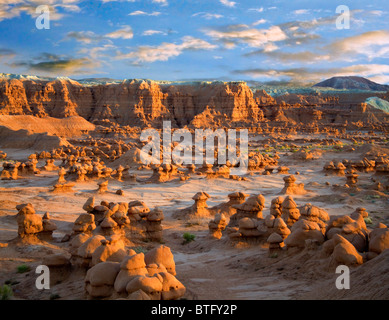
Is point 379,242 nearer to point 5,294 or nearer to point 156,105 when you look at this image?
point 5,294

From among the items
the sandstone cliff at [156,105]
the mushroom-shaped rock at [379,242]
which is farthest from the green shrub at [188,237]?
the sandstone cliff at [156,105]

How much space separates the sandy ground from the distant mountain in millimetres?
171032

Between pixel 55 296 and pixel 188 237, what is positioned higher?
pixel 55 296

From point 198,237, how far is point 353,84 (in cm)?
19028

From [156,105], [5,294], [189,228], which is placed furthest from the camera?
[156,105]

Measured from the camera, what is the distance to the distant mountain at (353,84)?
173000 mm

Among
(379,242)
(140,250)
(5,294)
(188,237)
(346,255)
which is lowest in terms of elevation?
(188,237)

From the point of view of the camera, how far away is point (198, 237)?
35.5 feet

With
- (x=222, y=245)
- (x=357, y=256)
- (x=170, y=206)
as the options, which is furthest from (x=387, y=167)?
(x=357, y=256)

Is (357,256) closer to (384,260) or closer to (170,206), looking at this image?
(384,260)

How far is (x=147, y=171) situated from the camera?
2389 cm

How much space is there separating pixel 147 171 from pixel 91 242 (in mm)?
17202

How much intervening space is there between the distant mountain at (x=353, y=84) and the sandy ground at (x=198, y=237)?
171032mm

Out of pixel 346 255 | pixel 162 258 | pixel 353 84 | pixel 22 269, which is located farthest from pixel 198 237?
pixel 353 84
